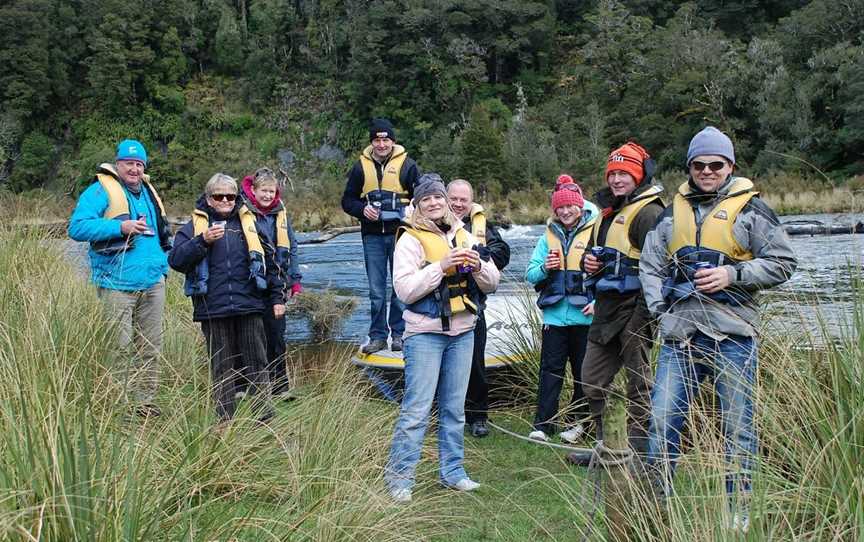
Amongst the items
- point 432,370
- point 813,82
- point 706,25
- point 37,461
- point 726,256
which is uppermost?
point 706,25

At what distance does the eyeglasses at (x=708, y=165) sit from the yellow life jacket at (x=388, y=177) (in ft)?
9.66

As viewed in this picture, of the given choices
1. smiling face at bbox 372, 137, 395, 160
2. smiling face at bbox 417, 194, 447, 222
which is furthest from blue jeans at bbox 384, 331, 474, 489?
smiling face at bbox 372, 137, 395, 160

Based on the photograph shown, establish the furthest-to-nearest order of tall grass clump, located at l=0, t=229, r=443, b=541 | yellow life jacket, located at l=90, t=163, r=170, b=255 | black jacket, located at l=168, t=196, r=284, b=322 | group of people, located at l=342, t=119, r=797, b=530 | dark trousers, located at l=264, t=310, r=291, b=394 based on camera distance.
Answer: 1. dark trousers, located at l=264, t=310, r=291, b=394
2. yellow life jacket, located at l=90, t=163, r=170, b=255
3. black jacket, located at l=168, t=196, r=284, b=322
4. group of people, located at l=342, t=119, r=797, b=530
5. tall grass clump, located at l=0, t=229, r=443, b=541

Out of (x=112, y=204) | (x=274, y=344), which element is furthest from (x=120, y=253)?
(x=274, y=344)

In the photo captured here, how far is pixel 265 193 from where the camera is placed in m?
5.30

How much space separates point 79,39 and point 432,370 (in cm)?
6887

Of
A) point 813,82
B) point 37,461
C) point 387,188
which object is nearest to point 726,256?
point 37,461

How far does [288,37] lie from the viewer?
68.6 m

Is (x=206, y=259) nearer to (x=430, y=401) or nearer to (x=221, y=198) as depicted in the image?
(x=221, y=198)

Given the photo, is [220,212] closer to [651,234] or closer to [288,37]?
[651,234]

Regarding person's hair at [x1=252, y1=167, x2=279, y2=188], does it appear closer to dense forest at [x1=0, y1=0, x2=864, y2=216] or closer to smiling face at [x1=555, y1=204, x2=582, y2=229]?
smiling face at [x1=555, y1=204, x2=582, y2=229]

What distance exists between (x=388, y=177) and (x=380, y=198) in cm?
16

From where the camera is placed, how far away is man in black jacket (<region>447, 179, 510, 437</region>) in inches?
197

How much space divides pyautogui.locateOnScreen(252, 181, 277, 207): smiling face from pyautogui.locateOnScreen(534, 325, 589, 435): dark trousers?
1.93 metres
